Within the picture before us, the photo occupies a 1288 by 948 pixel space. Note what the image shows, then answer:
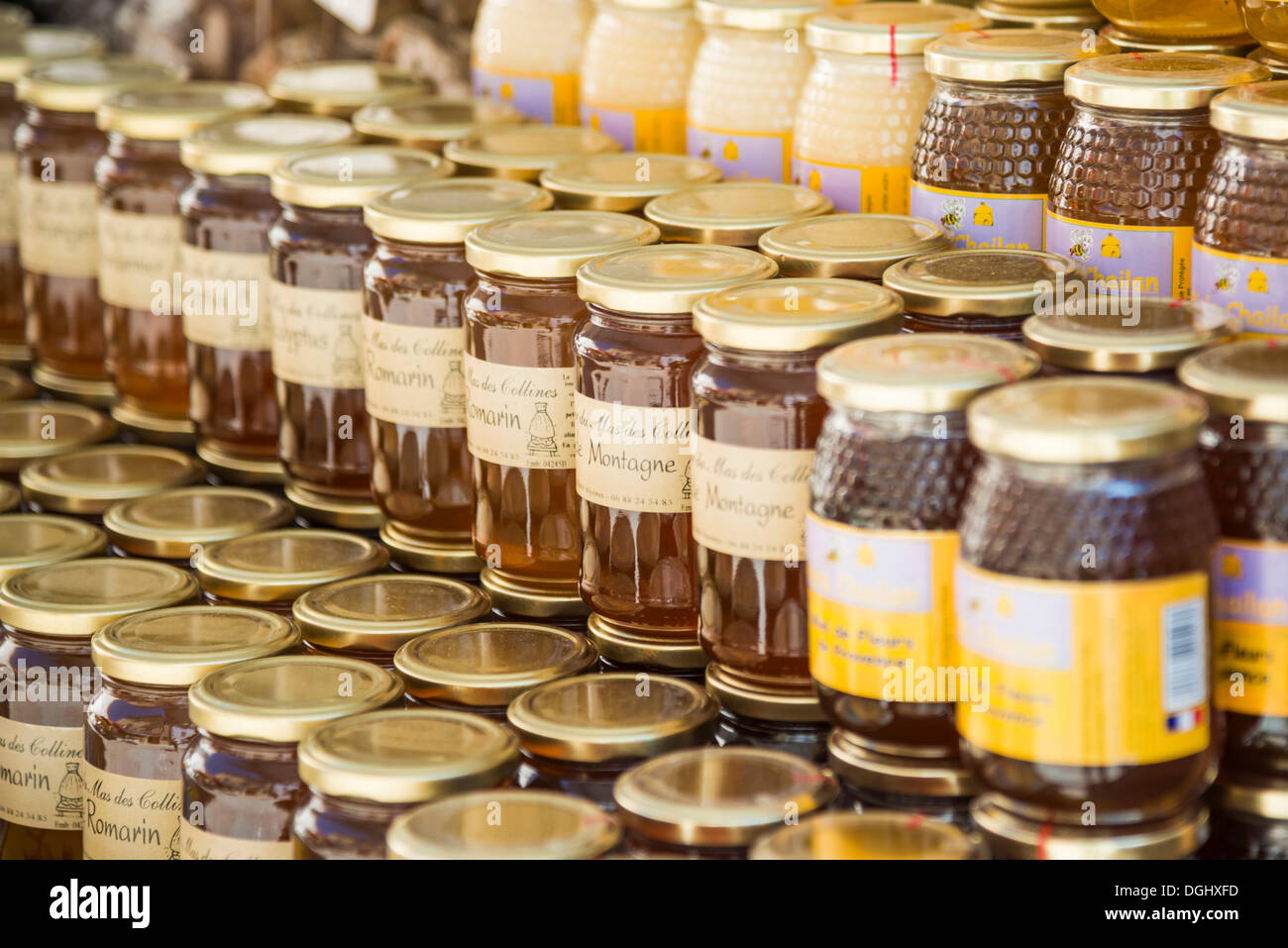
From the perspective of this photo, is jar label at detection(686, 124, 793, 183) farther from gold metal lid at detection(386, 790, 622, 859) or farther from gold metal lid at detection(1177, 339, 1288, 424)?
gold metal lid at detection(386, 790, 622, 859)

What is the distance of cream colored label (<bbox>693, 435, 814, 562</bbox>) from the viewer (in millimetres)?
1215

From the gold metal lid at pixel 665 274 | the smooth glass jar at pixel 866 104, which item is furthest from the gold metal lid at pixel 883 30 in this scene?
the gold metal lid at pixel 665 274

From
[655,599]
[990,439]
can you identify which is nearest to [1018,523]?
[990,439]

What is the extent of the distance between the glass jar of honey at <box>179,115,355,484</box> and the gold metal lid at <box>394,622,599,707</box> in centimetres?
50

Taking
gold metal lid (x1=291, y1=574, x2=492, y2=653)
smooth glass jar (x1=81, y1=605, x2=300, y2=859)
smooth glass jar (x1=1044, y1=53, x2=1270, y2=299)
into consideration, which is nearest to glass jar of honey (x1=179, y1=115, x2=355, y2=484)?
gold metal lid (x1=291, y1=574, x2=492, y2=653)

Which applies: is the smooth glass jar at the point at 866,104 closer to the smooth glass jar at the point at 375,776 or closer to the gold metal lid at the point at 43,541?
the smooth glass jar at the point at 375,776

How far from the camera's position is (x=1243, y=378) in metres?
1.06

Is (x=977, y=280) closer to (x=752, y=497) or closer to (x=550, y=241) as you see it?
(x=752, y=497)

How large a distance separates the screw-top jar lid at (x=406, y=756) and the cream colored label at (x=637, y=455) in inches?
8.4

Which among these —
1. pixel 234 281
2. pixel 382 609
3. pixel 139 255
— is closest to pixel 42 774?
pixel 382 609

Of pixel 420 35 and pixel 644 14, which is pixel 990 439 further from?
pixel 420 35

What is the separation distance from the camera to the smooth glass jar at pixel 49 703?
1475 mm

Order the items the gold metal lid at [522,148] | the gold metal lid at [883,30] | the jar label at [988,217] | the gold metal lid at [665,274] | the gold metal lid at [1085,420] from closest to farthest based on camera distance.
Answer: the gold metal lid at [1085,420] < the gold metal lid at [665,274] < the jar label at [988,217] < the gold metal lid at [883,30] < the gold metal lid at [522,148]

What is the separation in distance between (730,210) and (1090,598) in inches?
26.2
